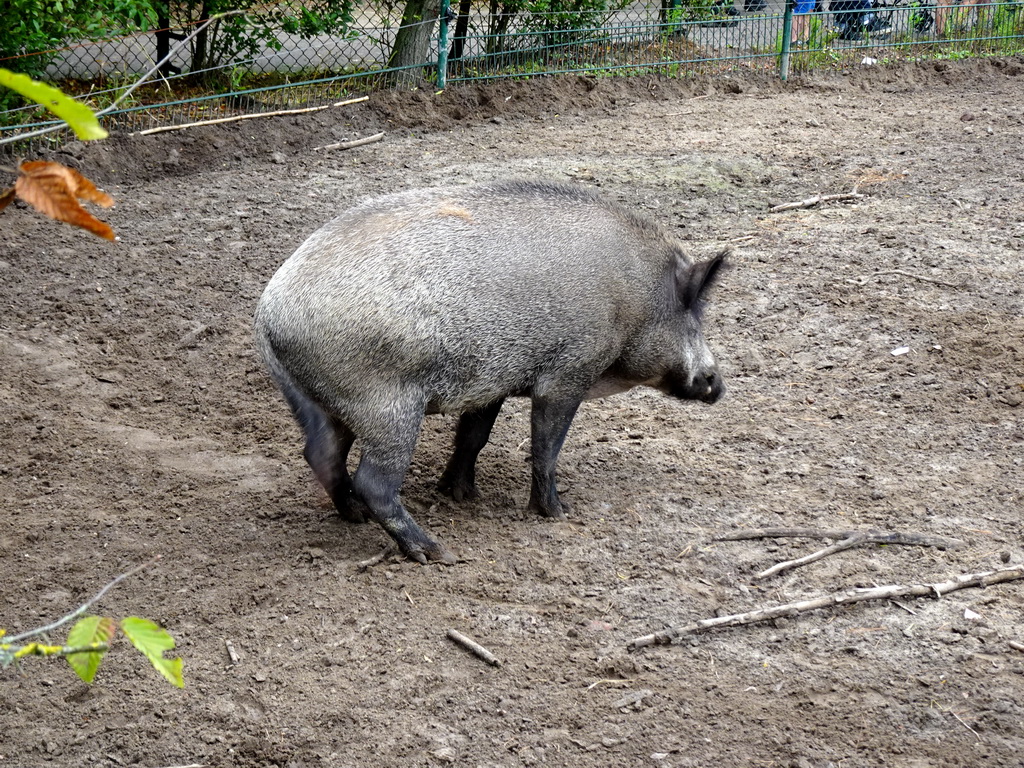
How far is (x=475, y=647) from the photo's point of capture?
363cm

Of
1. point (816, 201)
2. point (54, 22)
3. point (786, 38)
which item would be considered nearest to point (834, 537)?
point (816, 201)

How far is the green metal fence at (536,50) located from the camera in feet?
30.5

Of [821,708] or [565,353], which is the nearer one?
[821,708]

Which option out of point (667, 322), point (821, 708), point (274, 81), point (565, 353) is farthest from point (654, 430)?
point (274, 81)

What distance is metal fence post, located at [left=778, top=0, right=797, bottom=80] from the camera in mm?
11602

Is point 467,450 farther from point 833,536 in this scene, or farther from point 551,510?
point 833,536

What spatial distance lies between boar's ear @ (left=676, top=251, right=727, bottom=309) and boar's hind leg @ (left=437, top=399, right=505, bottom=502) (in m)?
0.90

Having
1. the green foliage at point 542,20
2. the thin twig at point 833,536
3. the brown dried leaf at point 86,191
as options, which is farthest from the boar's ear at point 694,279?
the green foliage at point 542,20

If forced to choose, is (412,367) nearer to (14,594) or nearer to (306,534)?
(306,534)

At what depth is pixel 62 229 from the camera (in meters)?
7.14

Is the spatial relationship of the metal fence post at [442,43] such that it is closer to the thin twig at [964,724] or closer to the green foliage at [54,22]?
the green foliage at [54,22]

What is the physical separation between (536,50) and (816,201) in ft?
12.6

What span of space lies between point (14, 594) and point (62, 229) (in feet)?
12.4

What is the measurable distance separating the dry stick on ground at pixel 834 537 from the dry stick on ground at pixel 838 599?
23cm
